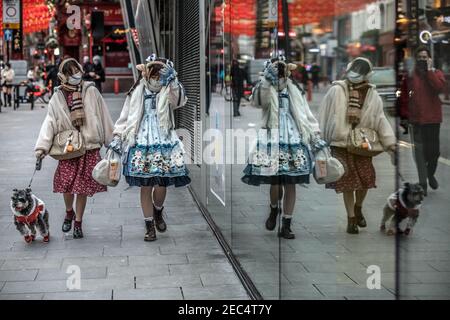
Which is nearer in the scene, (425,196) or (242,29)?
(425,196)

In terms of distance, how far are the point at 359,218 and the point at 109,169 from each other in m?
3.86

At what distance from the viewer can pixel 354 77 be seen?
328cm

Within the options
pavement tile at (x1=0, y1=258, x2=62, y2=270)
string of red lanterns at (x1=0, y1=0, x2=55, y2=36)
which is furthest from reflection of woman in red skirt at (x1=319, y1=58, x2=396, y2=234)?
string of red lanterns at (x1=0, y1=0, x2=55, y2=36)

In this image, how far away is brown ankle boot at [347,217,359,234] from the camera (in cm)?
337

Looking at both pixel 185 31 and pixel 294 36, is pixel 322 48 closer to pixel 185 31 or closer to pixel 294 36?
pixel 294 36

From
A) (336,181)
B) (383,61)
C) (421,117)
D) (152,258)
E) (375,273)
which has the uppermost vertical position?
(383,61)

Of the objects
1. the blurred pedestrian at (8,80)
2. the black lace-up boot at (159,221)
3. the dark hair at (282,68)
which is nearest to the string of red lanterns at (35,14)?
the blurred pedestrian at (8,80)

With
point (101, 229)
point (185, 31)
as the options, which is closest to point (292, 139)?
point (101, 229)


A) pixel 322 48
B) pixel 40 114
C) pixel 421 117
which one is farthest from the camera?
pixel 40 114

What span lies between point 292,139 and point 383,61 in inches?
61.7

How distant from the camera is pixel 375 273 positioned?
3201 millimetres

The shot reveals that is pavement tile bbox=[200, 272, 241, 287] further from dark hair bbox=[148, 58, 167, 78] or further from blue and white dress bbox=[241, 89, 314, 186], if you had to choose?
dark hair bbox=[148, 58, 167, 78]

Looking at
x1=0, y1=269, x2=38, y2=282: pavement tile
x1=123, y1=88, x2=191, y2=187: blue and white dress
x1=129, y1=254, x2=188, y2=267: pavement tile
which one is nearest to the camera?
x1=0, y1=269, x2=38, y2=282: pavement tile

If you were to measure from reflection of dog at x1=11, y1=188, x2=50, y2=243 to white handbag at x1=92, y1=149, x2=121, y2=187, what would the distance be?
588 millimetres
